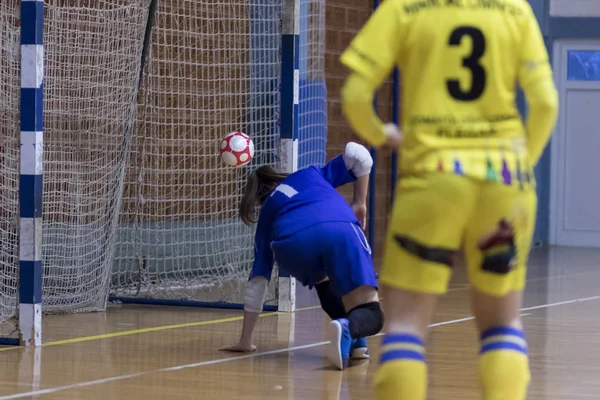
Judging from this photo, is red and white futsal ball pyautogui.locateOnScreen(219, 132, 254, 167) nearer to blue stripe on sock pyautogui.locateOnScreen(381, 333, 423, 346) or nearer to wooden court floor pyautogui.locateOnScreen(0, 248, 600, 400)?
wooden court floor pyautogui.locateOnScreen(0, 248, 600, 400)

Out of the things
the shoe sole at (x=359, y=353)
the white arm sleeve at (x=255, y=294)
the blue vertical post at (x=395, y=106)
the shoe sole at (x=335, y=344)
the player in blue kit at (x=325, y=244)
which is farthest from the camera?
the blue vertical post at (x=395, y=106)

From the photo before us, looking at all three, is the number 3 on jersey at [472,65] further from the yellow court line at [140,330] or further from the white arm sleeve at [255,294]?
the yellow court line at [140,330]

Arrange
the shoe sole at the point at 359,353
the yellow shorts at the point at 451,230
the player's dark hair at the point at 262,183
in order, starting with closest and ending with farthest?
the yellow shorts at the point at 451,230 → the shoe sole at the point at 359,353 → the player's dark hair at the point at 262,183

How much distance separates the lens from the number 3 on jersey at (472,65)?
3328mm

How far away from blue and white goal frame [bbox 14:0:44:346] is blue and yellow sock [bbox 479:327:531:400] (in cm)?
312

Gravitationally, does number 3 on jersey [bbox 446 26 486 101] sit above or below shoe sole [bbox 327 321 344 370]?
above

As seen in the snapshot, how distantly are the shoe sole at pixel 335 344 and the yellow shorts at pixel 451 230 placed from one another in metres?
1.99

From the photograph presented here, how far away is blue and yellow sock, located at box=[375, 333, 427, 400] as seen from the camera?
129 inches

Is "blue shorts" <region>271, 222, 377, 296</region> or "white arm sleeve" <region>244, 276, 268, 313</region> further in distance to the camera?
"white arm sleeve" <region>244, 276, 268, 313</region>

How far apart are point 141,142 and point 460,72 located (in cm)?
575

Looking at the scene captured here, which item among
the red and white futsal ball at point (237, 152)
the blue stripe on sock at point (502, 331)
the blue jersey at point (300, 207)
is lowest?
the blue stripe on sock at point (502, 331)

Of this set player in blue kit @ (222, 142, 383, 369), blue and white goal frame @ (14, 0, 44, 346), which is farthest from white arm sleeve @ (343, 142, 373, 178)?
blue and white goal frame @ (14, 0, 44, 346)

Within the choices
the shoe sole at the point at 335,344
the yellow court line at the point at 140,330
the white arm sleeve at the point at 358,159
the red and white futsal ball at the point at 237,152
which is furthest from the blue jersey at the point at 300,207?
the yellow court line at the point at 140,330

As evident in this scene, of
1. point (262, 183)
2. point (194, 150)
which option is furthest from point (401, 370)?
point (194, 150)
